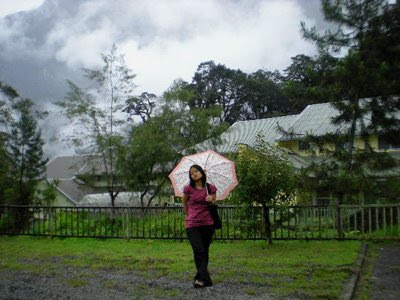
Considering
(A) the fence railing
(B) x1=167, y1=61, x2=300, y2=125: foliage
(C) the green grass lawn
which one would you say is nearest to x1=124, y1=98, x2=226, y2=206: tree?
(A) the fence railing

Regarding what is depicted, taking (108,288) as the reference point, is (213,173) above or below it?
above

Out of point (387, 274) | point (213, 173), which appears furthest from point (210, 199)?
point (387, 274)

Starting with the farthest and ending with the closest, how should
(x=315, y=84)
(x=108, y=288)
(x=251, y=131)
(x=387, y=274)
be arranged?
1. (x=251, y=131)
2. (x=315, y=84)
3. (x=387, y=274)
4. (x=108, y=288)

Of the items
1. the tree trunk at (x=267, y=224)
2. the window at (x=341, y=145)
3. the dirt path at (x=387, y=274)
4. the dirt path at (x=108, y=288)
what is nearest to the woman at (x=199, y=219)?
the dirt path at (x=108, y=288)

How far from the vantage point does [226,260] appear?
8.42 meters

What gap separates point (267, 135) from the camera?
3369 cm

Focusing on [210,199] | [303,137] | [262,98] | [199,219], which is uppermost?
[262,98]

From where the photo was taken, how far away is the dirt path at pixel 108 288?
5.72 meters

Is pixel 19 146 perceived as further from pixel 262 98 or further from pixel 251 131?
pixel 262 98

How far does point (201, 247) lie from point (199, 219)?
39 cm

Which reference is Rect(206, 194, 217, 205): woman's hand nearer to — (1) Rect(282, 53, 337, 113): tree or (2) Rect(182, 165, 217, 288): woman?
(2) Rect(182, 165, 217, 288): woman

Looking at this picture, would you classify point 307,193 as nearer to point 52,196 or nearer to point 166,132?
point 52,196

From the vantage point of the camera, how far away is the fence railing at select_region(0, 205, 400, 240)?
10703 mm

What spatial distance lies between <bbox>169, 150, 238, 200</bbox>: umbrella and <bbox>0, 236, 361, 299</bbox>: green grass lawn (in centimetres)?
137
